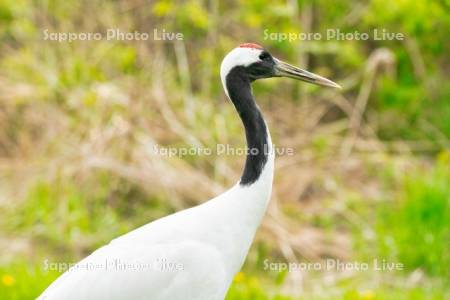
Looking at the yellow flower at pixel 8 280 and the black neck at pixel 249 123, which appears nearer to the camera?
the black neck at pixel 249 123

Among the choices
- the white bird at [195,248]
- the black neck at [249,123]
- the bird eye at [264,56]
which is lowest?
the white bird at [195,248]

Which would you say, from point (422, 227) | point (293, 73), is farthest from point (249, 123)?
point (422, 227)

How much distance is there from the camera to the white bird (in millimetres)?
4273

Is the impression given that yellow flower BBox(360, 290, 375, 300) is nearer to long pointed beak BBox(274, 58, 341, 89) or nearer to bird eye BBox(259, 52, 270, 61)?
long pointed beak BBox(274, 58, 341, 89)

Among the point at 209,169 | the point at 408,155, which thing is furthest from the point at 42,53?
the point at 408,155

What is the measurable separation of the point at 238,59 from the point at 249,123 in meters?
0.30

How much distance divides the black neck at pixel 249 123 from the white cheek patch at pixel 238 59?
0.02 m

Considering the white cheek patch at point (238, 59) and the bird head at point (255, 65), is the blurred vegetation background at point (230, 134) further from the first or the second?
the white cheek patch at point (238, 59)

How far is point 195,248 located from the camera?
14.1 ft

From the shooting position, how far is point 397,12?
321 inches

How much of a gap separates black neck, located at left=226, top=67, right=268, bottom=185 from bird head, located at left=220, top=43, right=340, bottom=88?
0.02 meters

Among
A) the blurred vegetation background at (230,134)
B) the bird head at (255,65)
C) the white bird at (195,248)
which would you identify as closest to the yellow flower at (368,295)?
the blurred vegetation background at (230,134)

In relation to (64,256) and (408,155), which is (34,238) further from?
(408,155)

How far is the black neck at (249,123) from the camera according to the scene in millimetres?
4398
